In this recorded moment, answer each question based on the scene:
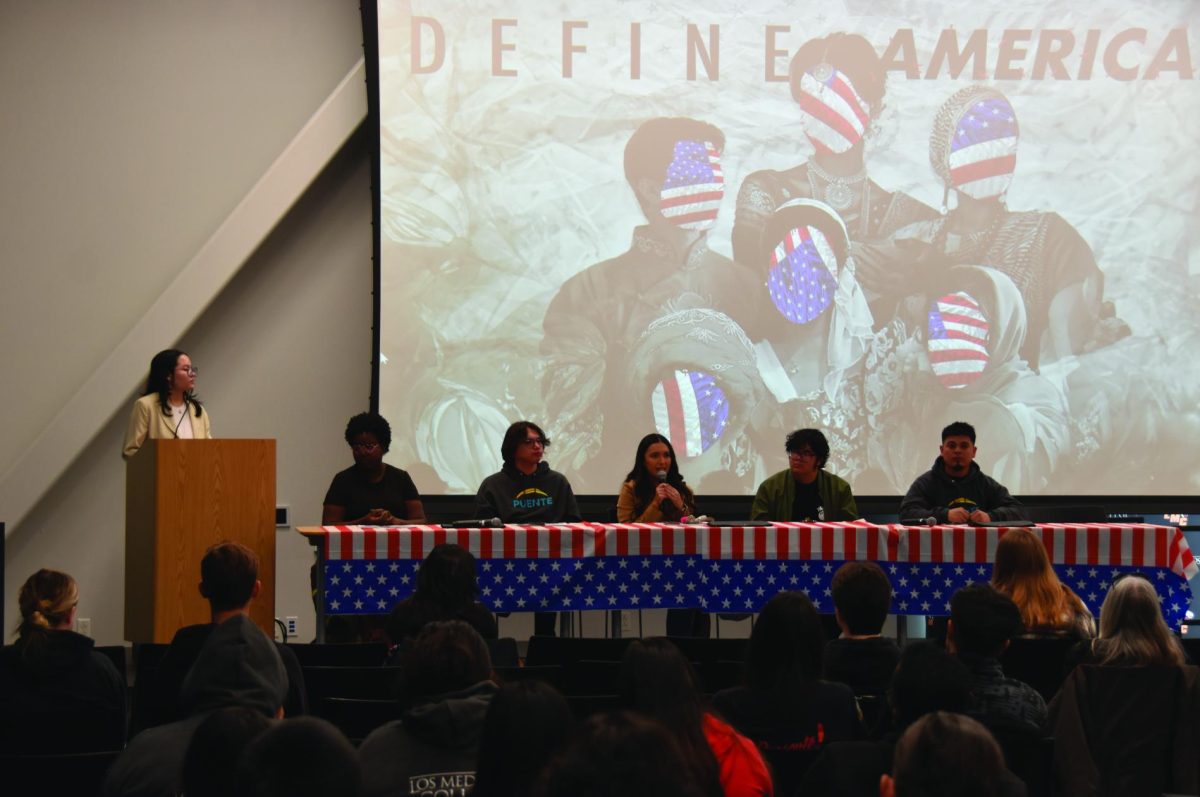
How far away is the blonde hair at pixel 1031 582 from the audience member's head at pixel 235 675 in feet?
8.27

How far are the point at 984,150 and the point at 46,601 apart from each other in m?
6.15

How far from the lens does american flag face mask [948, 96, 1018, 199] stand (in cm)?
805

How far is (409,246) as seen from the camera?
26.1ft

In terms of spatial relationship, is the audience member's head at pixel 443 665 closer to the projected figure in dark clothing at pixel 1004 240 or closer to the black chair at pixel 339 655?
the black chair at pixel 339 655

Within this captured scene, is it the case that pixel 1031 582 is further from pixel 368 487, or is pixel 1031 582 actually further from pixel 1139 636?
pixel 368 487

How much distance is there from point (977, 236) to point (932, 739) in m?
6.51

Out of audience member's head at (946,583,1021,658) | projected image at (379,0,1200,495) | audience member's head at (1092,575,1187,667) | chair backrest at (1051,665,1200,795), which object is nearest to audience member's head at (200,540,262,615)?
audience member's head at (946,583,1021,658)

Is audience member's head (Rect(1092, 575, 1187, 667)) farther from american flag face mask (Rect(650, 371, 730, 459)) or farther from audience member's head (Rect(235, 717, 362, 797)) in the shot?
american flag face mask (Rect(650, 371, 730, 459))

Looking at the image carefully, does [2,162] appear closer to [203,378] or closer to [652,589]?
[203,378]

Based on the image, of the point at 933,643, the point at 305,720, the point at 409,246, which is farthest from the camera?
the point at 409,246

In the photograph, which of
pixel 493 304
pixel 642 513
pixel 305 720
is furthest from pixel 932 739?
pixel 493 304

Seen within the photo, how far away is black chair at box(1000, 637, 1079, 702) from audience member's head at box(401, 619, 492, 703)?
208 cm

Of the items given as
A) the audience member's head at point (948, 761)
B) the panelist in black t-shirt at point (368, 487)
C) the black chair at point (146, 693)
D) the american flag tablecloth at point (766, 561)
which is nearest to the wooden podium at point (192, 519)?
the american flag tablecloth at point (766, 561)

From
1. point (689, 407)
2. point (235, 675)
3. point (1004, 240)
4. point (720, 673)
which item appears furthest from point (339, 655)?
point (1004, 240)
